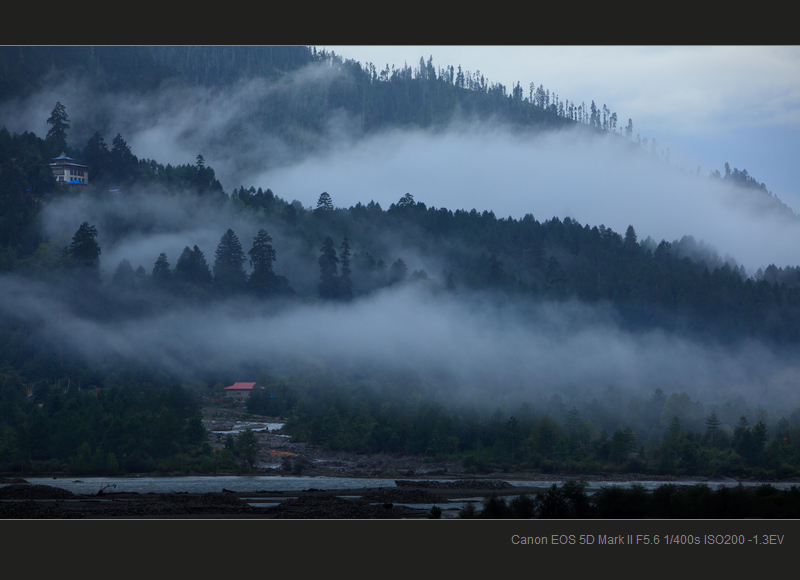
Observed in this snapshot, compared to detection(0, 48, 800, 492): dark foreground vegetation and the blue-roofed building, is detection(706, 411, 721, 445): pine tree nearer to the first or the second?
detection(0, 48, 800, 492): dark foreground vegetation

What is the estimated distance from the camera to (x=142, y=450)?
191 ft

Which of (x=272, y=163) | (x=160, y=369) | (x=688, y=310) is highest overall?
(x=272, y=163)

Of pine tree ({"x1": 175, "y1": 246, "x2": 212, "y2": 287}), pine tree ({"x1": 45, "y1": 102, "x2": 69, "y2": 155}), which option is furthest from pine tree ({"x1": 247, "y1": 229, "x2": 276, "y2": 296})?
pine tree ({"x1": 45, "y1": 102, "x2": 69, "y2": 155})

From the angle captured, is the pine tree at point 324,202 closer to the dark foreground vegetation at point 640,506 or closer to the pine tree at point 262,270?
the pine tree at point 262,270

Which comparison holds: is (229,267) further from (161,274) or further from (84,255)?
(84,255)

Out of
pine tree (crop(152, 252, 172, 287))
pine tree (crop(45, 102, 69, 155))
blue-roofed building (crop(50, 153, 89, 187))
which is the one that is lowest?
pine tree (crop(152, 252, 172, 287))

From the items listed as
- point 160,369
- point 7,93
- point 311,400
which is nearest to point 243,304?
point 160,369

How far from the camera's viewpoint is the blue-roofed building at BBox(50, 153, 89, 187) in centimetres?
10050

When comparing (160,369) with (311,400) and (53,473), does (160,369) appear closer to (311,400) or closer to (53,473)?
(311,400)

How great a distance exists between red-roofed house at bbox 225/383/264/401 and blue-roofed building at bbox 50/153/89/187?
1553 inches

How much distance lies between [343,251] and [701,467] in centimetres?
5802

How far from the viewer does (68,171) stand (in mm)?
101375

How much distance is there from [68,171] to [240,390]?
43065 millimetres

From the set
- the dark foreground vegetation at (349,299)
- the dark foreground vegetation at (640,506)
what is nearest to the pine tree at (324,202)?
the dark foreground vegetation at (349,299)
